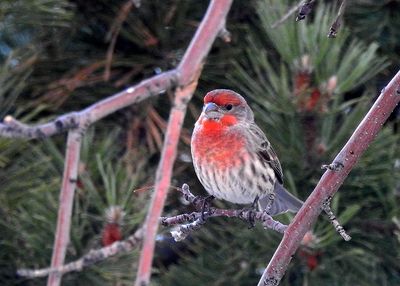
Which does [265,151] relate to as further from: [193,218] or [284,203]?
[193,218]

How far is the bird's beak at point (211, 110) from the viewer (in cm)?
201

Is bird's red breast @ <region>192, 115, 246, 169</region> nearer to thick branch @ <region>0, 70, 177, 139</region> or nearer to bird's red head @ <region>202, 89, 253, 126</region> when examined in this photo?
bird's red head @ <region>202, 89, 253, 126</region>

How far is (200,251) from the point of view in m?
2.25

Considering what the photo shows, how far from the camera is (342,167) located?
1.12 meters

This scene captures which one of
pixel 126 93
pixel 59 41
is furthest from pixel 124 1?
pixel 126 93

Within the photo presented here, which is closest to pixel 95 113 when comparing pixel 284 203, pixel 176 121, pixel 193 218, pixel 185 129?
pixel 176 121

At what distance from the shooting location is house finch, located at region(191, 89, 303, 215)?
6.57ft

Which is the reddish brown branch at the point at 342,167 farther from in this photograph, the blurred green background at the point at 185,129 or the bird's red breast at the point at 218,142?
the bird's red breast at the point at 218,142

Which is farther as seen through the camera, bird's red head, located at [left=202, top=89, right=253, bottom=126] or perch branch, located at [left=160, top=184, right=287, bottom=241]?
bird's red head, located at [left=202, top=89, right=253, bottom=126]

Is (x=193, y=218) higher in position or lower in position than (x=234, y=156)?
higher

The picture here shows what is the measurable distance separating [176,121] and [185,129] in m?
1.72

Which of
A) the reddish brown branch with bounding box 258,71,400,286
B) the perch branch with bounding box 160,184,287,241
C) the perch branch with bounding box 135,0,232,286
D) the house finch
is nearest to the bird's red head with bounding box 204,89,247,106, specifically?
the house finch

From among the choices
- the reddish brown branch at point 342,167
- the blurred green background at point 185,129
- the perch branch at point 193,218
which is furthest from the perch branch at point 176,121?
the blurred green background at point 185,129

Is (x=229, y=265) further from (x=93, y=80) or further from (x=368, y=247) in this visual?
(x=93, y=80)
